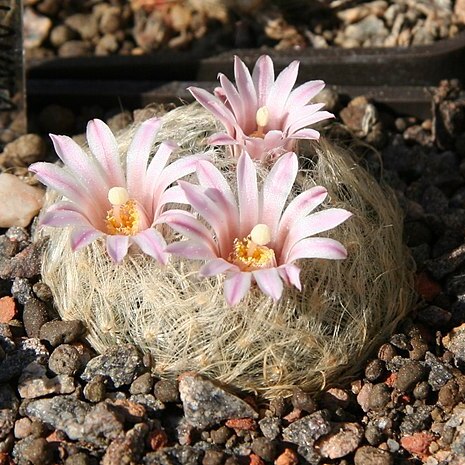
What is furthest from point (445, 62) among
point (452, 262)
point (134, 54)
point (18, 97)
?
point (18, 97)

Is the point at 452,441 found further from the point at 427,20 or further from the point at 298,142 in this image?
the point at 427,20

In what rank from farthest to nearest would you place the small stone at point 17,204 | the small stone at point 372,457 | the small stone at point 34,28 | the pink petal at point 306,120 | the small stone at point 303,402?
the small stone at point 34,28
the small stone at point 17,204
the pink petal at point 306,120
the small stone at point 303,402
the small stone at point 372,457

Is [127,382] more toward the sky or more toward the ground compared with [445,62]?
more toward the ground

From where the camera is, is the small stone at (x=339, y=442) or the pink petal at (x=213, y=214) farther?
the small stone at (x=339, y=442)

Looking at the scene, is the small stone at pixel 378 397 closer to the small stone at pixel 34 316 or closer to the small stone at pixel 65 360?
the small stone at pixel 65 360

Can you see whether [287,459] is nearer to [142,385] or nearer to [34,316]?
[142,385]

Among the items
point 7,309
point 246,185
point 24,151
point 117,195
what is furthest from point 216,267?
point 24,151

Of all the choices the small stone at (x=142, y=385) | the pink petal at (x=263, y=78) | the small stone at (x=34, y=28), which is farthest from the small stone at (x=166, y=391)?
the small stone at (x=34, y=28)
